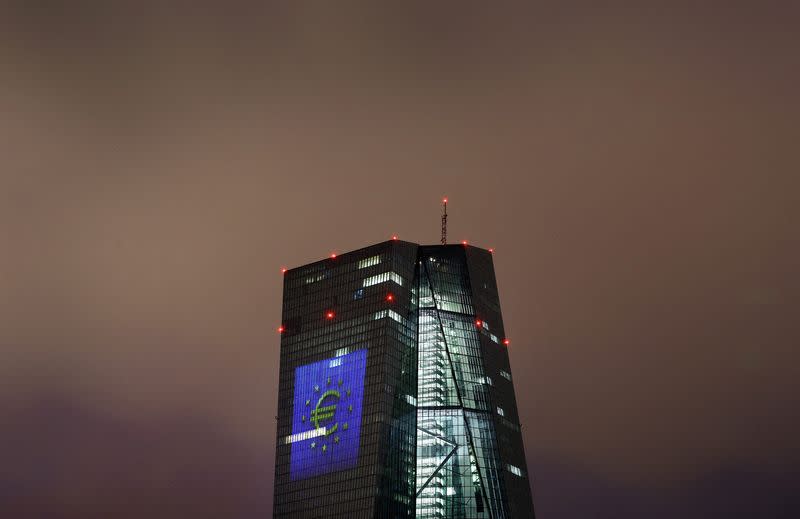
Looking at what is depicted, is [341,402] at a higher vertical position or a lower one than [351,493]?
higher

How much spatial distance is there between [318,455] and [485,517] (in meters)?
32.7

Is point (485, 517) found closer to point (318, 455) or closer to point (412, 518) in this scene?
Answer: point (412, 518)

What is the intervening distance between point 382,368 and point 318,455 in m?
19.7

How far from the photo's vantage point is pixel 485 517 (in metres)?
200

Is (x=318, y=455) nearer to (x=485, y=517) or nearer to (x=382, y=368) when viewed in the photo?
(x=382, y=368)

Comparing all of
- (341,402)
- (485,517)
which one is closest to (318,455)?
(341,402)

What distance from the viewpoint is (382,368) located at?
648ft

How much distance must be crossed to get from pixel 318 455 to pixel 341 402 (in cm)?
1045

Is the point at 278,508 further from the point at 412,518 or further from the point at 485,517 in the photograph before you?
the point at 485,517

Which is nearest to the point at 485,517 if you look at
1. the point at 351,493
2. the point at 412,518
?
the point at 412,518

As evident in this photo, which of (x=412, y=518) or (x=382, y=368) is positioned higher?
(x=382, y=368)

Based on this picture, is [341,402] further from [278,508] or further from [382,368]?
[278,508]

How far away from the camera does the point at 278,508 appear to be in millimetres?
199500

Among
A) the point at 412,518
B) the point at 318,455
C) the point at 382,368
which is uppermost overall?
the point at 382,368
